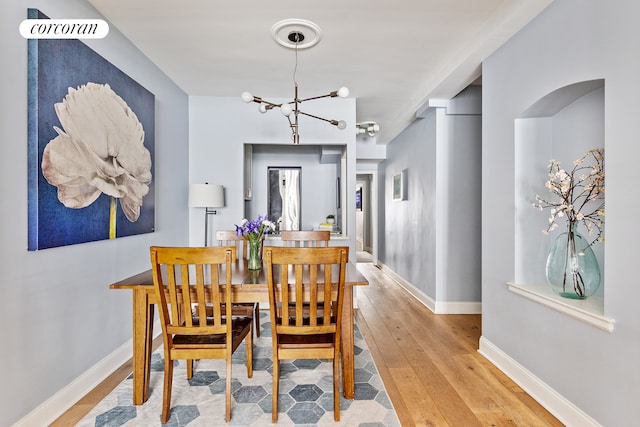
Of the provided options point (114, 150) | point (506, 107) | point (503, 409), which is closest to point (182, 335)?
point (114, 150)

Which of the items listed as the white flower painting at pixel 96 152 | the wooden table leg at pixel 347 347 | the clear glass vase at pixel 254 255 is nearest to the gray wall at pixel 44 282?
the white flower painting at pixel 96 152

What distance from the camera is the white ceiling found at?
2.28 meters

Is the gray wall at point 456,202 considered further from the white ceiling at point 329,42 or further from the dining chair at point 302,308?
the dining chair at point 302,308

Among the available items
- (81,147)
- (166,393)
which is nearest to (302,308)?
(166,393)

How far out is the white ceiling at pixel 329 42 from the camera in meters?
2.28

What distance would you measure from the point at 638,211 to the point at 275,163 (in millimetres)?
4979

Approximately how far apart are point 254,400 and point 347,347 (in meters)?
0.69

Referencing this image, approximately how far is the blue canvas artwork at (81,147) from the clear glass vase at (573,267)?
10.2ft

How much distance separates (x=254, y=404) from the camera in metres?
2.09

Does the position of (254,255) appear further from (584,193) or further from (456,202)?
(456,202)

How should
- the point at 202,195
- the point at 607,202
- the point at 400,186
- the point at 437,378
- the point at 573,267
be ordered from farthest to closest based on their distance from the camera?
the point at 400,186 → the point at 202,195 → the point at 437,378 → the point at 573,267 → the point at 607,202

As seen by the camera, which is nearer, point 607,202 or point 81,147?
point 607,202

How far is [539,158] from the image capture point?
7.94 feet

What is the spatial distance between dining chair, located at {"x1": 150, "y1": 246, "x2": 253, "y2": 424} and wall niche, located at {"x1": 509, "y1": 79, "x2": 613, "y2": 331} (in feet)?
6.64
